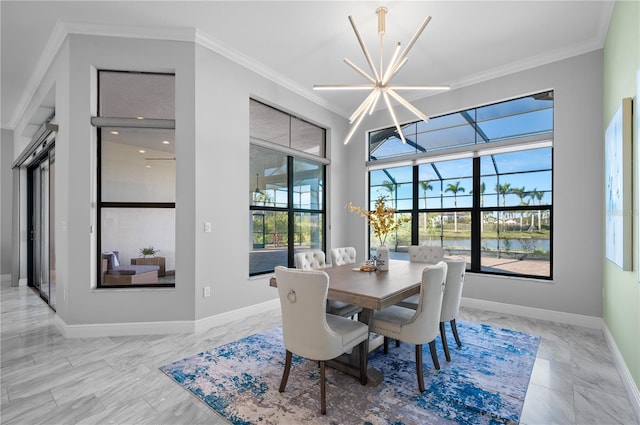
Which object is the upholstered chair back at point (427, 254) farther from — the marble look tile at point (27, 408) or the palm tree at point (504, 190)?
the marble look tile at point (27, 408)

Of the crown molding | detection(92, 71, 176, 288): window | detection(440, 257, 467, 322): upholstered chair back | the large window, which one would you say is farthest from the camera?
the large window

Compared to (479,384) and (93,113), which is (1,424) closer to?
(93,113)

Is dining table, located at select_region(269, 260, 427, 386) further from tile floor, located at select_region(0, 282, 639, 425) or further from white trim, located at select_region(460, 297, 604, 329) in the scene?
white trim, located at select_region(460, 297, 604, 329)

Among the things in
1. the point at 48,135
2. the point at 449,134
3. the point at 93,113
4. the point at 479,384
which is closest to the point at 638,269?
the point at 479,384

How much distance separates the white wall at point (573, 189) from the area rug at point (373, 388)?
1.07 metres

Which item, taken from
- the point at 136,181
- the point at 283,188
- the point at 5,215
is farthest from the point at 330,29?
the point at 5,215

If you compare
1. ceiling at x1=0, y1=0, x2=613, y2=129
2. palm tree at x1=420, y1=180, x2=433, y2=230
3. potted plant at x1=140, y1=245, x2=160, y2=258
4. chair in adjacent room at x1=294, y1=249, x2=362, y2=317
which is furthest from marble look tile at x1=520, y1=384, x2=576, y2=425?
potted plant at x1=140, y1=245, x2=160, y2=258

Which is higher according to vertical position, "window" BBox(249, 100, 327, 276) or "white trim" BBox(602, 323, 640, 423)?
"window" BBox(249, 100, 327, 276)

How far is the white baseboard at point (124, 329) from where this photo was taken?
3236 mm

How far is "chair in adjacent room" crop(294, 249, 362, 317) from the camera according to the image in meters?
2.97

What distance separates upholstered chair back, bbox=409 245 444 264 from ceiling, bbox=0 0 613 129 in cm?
248

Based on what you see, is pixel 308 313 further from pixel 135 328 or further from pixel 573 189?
pixel 573 189

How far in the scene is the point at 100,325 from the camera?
3.26 m

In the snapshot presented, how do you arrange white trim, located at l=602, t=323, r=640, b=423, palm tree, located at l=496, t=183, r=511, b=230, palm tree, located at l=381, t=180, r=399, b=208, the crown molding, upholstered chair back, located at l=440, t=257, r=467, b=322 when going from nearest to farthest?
1. white trim, located at l=602, t=323, r=640, b=423
2. upholstered chair back, located at l=440, t=257, r=467, b=322
3. the crown molding
4. palm tree, located at l=496, t=183, r=511, b=230
5. palm tree, located at l=381, t=180, r=399, b=208
